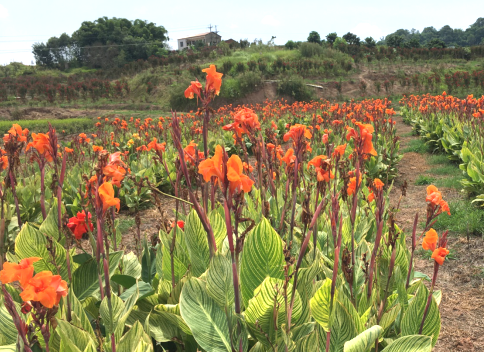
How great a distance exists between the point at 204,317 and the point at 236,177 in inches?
22.4

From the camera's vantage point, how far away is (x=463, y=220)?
12.4 ft

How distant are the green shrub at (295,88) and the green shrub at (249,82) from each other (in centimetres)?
141

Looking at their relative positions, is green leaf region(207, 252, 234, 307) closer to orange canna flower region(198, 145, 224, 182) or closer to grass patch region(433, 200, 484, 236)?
orange canna flower region(198, 145, 224, 182)

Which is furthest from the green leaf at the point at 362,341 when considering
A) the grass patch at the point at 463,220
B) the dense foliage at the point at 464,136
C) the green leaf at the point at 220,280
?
the dense foliage at the point at 464,136

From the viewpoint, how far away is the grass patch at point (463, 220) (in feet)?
11.8

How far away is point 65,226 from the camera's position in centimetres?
146

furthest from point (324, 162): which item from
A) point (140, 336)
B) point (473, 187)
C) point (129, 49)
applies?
point (129, 49)

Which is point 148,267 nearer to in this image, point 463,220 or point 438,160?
point 463,220

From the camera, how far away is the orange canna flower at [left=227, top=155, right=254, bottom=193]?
0.83 m

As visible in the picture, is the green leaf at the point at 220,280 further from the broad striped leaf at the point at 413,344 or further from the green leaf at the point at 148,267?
the green leaf at the point at 148,267

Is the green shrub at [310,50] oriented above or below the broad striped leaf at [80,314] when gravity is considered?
above

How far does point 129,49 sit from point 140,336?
159 ft

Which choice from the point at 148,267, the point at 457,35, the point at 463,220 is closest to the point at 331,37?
the point at 463,220

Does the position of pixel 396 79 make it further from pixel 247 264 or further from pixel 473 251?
pixel 247 264
